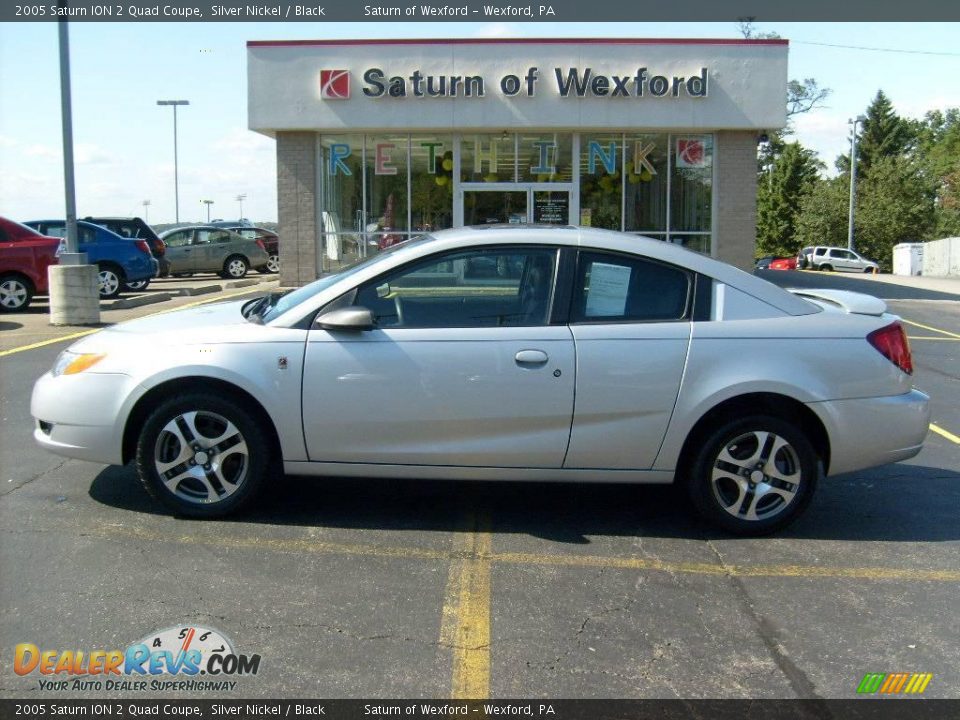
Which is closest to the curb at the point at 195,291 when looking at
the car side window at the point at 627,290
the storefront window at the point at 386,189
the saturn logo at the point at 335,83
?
the storefront window at the point at 386,189

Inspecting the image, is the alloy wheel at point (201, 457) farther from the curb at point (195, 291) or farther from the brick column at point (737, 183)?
the brick column at point (737, 183)

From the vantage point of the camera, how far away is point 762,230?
69.3m

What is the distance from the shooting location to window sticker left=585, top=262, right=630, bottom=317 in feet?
16.3

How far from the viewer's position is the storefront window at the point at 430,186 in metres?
20.2

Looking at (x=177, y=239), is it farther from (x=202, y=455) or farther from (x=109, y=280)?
(x=202, y=455)

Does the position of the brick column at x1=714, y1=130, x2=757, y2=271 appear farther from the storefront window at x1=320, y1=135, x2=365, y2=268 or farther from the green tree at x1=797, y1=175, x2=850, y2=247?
the green tree at x1=797, y1=175, x2=850, y2=247

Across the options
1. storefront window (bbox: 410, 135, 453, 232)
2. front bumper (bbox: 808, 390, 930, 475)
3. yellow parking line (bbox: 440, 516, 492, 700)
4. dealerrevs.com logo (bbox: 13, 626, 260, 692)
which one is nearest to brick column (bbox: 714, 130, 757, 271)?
storefront window (bbox: 410, 135, 453, 232)

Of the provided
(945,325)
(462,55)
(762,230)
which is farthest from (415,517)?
(762,230)

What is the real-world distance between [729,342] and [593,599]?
1.58 m

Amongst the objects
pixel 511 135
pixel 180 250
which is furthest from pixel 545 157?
pixel 180 250

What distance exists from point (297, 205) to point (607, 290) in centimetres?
1618

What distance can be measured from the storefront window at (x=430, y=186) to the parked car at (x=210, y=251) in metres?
8.25
